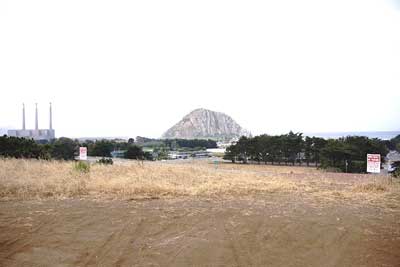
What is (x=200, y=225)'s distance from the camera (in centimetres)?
587

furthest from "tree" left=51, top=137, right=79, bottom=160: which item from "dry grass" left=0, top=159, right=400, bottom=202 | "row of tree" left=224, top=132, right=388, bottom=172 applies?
"row of tree" left=224, top=132, right=388, bottom=172

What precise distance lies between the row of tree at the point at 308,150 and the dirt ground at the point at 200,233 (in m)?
15.3

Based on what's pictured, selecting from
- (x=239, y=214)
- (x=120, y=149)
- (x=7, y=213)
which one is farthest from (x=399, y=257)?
(x=120, y=149)

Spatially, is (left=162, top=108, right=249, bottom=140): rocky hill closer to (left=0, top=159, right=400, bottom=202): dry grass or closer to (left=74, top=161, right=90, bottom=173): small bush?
(left=74, top=161, right=90, bottom=173): small bush

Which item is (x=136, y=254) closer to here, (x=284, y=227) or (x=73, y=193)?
(x=284, y=227)

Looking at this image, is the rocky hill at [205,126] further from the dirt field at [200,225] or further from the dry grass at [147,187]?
the dirt field at [200,225]

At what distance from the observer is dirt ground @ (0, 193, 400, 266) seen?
4363 mm

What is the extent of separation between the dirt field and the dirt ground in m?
0.01

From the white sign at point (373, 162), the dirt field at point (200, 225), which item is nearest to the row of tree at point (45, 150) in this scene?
the dirt field at point (200, 225)

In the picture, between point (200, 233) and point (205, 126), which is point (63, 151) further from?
point (205, 126)

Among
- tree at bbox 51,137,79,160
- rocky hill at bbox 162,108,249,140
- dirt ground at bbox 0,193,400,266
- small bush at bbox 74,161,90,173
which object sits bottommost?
dirt ground at bbox 0,193,400,266

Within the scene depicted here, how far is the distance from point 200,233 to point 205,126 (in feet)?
519

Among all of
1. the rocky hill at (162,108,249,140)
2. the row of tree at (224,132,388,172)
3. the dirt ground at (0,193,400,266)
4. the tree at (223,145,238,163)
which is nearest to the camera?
the dirt ground at (0,193,400,266)

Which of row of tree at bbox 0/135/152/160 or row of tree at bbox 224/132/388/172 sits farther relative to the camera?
row of tree at bbox 224/132/388/172
